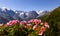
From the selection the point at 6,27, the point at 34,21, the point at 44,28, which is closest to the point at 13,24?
the point at 6,27

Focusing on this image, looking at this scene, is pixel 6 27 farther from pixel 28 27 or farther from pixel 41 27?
pixel 41 27

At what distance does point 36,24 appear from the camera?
7.85 m

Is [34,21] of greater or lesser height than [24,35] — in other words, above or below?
above

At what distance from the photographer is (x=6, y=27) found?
7.70m

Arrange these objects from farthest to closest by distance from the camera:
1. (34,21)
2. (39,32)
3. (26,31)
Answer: (34,21) < (26,31) < (39,32)

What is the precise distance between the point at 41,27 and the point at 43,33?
0.83 feet

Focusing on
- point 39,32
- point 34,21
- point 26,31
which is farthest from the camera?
point 34,21

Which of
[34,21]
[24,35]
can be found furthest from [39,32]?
[34,21]

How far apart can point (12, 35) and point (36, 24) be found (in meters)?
1.19

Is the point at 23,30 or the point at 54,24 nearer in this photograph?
the point at 23,30

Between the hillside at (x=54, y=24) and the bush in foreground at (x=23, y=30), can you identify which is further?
the hillside at (x=54, y=24)

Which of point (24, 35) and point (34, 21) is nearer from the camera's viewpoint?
point (24, 35)

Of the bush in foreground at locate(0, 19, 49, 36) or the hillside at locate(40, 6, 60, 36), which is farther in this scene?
the hillside at locate(40, 6, 60, 36)

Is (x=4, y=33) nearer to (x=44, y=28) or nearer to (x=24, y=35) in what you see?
(x=24, y=35)
